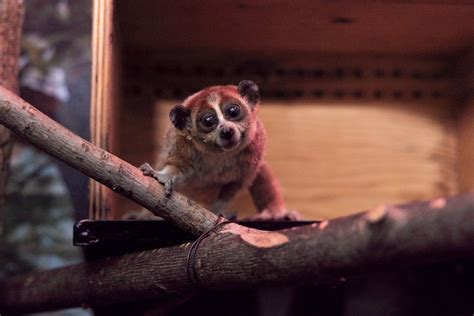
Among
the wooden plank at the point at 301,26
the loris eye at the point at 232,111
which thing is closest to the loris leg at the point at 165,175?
the loris eye at the point at 232,111

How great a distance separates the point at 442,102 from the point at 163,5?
1724 mm

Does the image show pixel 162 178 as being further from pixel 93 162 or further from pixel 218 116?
pixel 218 116

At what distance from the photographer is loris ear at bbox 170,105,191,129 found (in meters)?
2.62

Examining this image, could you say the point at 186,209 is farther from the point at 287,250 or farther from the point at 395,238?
the point at 395,238

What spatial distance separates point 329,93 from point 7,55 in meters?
1.76

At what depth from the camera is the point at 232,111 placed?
2598 millimetres

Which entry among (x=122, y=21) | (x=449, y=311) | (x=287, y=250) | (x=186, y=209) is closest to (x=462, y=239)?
(x=287, y=250)

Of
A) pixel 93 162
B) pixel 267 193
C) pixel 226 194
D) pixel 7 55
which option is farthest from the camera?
pixel 267 193

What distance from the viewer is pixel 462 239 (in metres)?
1.35

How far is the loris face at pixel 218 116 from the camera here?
2.58 metres

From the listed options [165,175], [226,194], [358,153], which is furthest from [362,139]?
[165,175]

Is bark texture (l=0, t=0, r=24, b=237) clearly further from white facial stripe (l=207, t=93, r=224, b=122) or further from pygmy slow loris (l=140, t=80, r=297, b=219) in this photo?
white facial stripe (l=207, t=93, r=224, b=122)

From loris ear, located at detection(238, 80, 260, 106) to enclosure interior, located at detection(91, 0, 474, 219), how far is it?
0.52 metres

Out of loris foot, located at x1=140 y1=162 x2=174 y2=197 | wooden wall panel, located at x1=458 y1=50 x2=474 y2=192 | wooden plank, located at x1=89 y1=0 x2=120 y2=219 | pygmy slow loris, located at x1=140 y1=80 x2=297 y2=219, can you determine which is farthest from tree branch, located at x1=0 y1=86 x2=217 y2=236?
wooden wall panel, located at x1=458 y1=50 x2=474 y2=192
